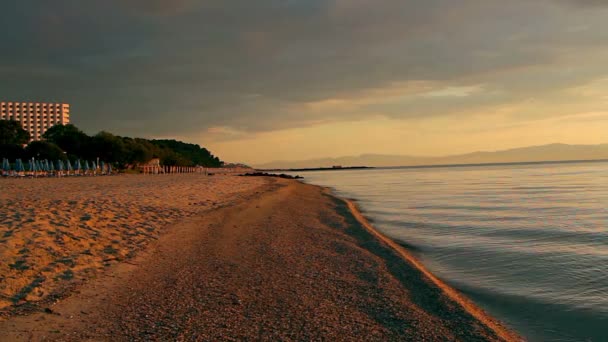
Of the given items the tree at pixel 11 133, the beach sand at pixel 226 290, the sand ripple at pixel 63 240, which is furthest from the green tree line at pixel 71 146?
the beach sand at pixel 226 290

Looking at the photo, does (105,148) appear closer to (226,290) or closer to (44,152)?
(44,152)

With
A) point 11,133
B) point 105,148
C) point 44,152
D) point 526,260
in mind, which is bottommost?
point 526,260

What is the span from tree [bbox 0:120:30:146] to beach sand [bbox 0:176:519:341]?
274 ft

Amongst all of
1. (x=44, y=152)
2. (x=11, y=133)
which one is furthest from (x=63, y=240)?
(x=11, y=133)

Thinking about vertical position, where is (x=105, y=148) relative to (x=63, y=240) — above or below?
above

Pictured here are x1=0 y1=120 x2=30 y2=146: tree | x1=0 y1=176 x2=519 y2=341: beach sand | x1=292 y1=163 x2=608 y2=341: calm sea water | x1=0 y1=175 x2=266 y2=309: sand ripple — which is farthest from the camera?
x1=0 y1=120 x2=30 y2=146: tree

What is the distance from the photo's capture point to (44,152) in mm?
76000

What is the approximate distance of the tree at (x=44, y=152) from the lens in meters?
75.8

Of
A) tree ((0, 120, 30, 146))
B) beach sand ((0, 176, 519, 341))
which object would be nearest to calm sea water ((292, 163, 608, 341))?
beach sand ((0, 176, 519, 341))

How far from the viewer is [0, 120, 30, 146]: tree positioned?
270ft

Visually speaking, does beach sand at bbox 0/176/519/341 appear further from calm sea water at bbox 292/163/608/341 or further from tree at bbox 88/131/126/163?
tree at bbox 88/131/126/163

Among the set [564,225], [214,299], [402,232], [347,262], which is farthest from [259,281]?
[564,225]

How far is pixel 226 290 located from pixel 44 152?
81635 mm

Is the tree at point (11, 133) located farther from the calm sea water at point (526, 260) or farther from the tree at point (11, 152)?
the calm sea water at point (526, 260)
